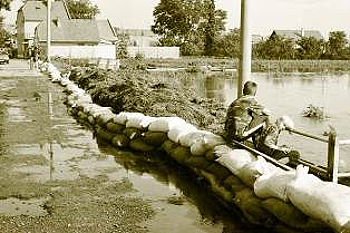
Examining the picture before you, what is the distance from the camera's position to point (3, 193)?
7.25m

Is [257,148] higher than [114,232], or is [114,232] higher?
[257,148]

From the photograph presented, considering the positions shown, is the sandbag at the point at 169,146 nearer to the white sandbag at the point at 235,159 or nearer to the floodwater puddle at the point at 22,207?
the white sandbag at the point at 235,159

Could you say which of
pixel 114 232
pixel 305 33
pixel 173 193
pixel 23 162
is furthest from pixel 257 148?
pixel 305 33

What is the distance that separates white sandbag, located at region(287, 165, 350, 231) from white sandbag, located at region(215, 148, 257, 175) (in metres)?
1.21

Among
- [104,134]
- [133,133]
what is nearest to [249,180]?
[133,133]

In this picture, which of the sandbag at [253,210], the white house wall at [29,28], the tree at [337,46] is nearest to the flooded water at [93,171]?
the sandbag at [253,210]

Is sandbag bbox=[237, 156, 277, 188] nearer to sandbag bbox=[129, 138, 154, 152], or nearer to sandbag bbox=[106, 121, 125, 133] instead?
sandbag bbox=[129, 138, 154, 152]

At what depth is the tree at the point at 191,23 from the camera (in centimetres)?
7875

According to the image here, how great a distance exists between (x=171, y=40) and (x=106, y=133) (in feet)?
236

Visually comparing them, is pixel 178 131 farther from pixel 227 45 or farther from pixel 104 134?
pixel 227 45

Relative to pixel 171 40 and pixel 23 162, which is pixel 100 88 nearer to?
pixel 23 162

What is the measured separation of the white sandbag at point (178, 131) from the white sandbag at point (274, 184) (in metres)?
2.61

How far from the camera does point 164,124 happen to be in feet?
30.1

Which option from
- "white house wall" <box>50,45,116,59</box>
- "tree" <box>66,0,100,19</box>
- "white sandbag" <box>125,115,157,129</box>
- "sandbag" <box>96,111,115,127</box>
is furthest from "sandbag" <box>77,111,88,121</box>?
"tree" <box>66,0,100,19</box>
